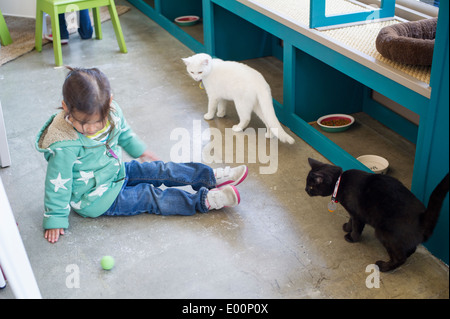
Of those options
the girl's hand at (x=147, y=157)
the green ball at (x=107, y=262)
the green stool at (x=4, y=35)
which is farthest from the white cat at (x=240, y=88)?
the green stool at (x=4, y=35)

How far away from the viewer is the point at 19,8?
439 centimetres

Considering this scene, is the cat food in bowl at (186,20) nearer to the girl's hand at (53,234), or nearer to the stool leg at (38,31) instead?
the stool leg at (38,31)

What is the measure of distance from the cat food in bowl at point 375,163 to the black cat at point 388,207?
0.47 meters

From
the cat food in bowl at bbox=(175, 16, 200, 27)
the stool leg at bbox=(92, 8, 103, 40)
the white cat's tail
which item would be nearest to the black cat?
the white cat's tail

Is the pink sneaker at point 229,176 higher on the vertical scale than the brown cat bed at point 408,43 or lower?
lower

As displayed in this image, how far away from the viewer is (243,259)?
1.80 meters

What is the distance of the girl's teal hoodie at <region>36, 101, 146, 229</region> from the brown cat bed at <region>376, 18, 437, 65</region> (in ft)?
3.36

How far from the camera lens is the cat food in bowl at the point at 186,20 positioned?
12.9ft

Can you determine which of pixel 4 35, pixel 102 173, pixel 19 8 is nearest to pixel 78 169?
pixel 102 173

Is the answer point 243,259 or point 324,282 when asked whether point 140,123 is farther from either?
point 324,282

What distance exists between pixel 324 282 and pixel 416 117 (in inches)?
43.1

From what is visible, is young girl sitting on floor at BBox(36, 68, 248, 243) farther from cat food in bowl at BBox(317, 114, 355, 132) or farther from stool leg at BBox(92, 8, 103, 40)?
stool leg at BBox(92, 8, 103, 40)

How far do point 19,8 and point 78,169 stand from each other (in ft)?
9.91
